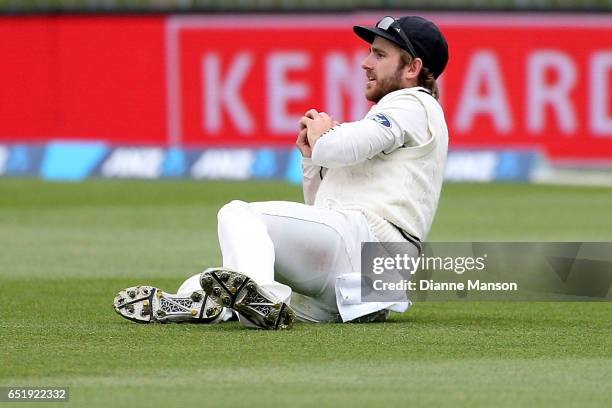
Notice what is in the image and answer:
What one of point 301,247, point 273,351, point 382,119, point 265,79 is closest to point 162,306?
point 301,247

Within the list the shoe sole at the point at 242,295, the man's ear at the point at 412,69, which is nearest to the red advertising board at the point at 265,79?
the man's ear at the point at 412,69

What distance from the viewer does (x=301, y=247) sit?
6.77m

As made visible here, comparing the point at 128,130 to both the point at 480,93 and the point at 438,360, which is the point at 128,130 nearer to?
the point at 480,93

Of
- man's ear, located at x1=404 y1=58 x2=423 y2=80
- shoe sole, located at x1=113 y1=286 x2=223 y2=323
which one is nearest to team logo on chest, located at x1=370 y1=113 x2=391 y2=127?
man's ear, located at x1=404 y1=58 x2=423 y2=80

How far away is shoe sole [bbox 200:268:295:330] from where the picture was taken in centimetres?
623

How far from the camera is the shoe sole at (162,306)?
689cm

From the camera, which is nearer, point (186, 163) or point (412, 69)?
point (412, 69)

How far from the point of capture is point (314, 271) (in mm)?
6844

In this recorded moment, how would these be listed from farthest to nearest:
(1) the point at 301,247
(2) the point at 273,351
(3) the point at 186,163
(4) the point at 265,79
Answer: (3) the point at 186,163 → (4) the point at 265,79 → (1) the point at 301,247 → (2) the point at 273,351

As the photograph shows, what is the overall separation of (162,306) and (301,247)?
2.23 ft

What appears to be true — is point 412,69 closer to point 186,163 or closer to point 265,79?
point 265,79

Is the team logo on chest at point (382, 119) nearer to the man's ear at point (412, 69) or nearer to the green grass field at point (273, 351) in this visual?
the man's ear at point (412, 69)

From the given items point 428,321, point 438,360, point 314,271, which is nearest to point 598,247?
point 428,321

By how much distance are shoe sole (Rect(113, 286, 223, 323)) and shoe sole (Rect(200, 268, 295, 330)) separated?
1.40ft
